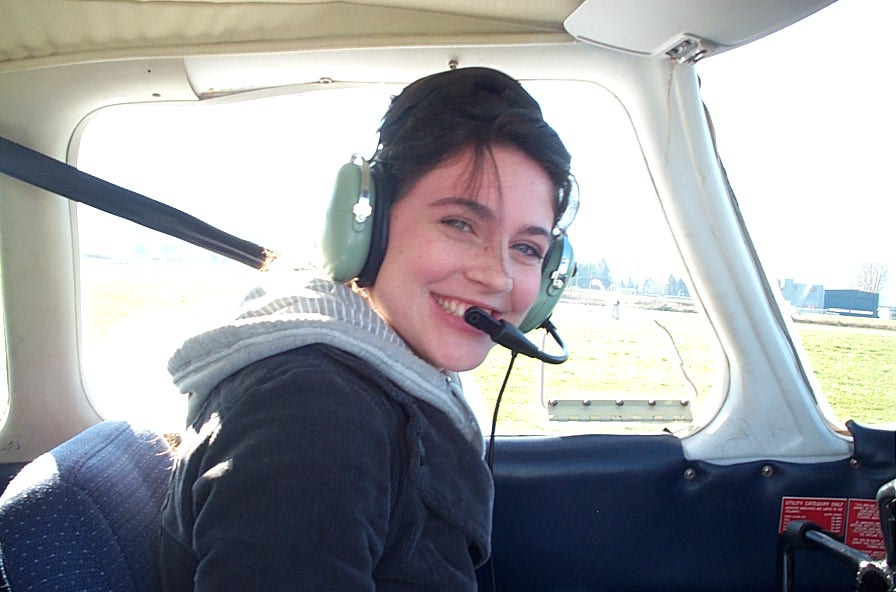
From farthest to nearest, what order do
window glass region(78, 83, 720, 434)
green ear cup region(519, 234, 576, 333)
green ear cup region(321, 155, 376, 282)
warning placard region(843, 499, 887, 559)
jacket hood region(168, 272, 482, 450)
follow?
warning placard region(843, 499, 887, 559) < window glass region(78, 83, 720, 434) < green ear cup region(519, 234, 576, 333) < green ear cup region(321, 155, 376, 282) < jacket hood region(168, 272, 482, 450)

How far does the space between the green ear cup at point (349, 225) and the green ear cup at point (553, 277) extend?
364mm

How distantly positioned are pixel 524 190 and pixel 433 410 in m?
0.39

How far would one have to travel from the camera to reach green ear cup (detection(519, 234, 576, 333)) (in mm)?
1280

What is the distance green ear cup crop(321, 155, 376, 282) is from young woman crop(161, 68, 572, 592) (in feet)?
0.09

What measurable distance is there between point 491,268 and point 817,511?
135 cm

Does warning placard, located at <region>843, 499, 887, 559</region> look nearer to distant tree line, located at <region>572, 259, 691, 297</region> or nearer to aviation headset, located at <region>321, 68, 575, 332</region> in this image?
distant tree line, located at <region>572, 259, 691, 297</region>

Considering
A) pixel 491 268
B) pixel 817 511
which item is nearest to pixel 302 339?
pixel 491 268

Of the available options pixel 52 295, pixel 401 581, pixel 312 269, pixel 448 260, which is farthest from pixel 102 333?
pixel 401 581

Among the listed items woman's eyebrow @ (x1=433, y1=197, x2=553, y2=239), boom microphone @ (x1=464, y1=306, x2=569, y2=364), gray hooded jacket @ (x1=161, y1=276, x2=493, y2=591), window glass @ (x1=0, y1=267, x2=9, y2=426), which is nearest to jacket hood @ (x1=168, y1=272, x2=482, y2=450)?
gray hooded jacket @ (x1=161, y1=276, x2=493, y2=591)

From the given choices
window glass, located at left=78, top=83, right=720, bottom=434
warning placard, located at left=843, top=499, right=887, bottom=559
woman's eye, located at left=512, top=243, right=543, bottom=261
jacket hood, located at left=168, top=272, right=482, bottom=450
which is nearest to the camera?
jacket hood, located at left=168, top=272, right=482, bottom=450

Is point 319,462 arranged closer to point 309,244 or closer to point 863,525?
point 309,244

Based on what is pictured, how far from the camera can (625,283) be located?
5.78ft

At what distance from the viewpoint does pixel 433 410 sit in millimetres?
1023

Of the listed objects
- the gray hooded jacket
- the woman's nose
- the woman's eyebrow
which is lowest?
the gray hooded jacket
